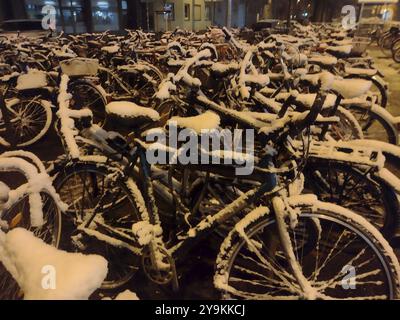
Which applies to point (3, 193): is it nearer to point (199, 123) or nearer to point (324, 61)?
point (199, 123)

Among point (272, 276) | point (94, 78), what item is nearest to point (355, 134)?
point (272, 276)

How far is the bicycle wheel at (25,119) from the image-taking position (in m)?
5.43

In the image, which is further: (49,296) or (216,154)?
(216,154)

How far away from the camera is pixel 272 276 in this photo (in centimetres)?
258

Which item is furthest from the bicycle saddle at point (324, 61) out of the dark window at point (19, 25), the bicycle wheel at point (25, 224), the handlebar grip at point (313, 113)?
the dark window at point (19, 25)

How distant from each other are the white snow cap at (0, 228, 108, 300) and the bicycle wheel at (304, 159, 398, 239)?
1.96 meters

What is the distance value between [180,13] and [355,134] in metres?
29.0

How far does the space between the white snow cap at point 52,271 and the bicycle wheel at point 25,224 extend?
73cm

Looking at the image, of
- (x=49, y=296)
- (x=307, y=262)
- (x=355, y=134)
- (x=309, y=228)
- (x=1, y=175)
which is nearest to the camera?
(x=49, y=296)

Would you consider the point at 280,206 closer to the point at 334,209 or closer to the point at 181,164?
the point at 334,209

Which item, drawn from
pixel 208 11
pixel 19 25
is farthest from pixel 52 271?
pixel 208 11

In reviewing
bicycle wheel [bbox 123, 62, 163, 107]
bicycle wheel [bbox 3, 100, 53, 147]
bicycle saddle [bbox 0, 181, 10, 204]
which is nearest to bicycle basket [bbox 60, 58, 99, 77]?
bicycle wheel [bbox 3, 100, 53, 147]

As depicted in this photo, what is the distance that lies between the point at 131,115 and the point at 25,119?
4.26m

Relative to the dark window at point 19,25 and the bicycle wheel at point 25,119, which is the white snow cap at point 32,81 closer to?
the bicycle wheel at point 25,119
